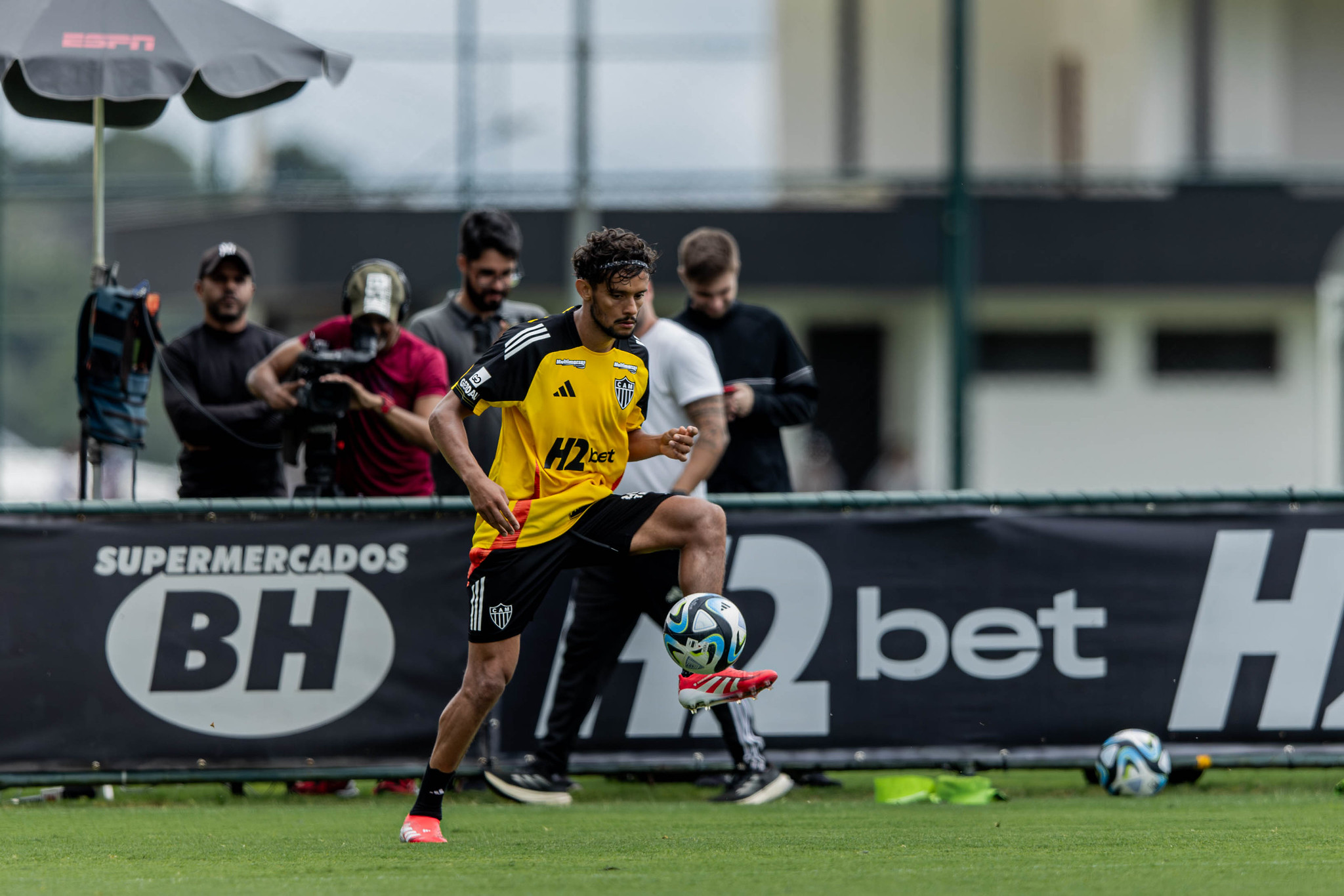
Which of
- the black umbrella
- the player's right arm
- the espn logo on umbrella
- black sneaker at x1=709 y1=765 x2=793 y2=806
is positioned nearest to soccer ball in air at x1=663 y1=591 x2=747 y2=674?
the player's right arm

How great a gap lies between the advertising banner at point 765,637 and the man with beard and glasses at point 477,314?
2.33ft

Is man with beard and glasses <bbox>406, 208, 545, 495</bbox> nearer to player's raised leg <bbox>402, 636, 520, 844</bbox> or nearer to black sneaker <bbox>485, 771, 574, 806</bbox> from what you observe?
black sneaker <bbox>485, 771, 574, 806</bbox>

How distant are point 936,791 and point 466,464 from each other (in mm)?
2672

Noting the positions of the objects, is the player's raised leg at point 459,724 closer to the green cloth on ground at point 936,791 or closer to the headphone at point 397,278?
the green cloth on ground at point 936,791

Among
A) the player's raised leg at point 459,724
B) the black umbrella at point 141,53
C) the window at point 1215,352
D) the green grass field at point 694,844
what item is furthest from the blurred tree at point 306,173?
the window at point 1215,352

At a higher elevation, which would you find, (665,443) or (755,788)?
(665,443)

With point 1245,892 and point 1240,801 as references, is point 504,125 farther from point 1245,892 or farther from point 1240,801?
point 1245,892

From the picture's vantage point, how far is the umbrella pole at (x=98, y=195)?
24.1ft

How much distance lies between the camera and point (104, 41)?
7168 mm

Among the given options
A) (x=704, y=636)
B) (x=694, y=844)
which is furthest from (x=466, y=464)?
(x=694, y=844)

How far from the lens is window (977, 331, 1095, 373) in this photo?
814 inches

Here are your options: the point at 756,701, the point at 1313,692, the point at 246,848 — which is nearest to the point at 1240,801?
the point at 1313,692

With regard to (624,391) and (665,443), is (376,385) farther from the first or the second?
(665,443)

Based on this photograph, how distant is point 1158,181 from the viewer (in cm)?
1585
